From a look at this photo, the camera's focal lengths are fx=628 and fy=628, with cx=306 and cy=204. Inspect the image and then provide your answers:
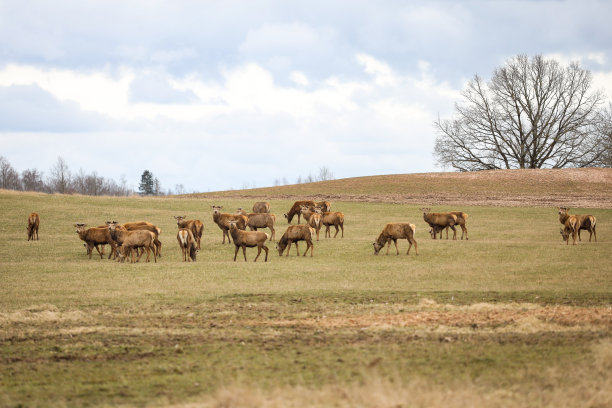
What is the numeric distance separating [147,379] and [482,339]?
18.2 feet

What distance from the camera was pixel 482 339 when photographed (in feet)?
35.0

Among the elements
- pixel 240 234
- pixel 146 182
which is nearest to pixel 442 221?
pixel 240 234

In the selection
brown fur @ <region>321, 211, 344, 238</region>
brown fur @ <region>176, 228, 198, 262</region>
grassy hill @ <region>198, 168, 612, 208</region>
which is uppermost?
grassy hill @ <region>198, 168, 612, 208</region>

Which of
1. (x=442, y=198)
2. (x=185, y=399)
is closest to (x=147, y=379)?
(x=185, y=399)

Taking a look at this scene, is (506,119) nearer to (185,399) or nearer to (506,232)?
(506,232)

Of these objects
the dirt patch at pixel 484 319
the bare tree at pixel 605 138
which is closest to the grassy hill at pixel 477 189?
the bare tree at pixel 605 138

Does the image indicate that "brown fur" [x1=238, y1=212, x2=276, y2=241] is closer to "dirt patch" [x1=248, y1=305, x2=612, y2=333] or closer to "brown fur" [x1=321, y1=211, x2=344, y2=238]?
"brown fur" [x1=321, y1=211, x2=344, y2=238]

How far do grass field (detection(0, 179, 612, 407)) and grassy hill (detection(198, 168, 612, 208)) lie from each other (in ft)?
77.7

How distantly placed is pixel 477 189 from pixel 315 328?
4694 centimetres

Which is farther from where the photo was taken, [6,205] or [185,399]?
[6,205]

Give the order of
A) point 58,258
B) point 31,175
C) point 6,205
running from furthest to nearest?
point 31,175 → point 6,205 → point 58,258

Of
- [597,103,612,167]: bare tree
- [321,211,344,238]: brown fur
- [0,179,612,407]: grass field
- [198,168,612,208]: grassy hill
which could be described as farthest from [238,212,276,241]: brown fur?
[597,103,612,167]: bare tree

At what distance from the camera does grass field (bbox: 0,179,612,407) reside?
7.98 meters

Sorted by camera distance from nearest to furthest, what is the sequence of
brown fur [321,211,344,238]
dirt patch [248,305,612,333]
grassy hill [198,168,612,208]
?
1. dirt patch [248,305,612,333]
2. brown fur [321,211,344,238]
3. grassy hill [198,168,612,208]
